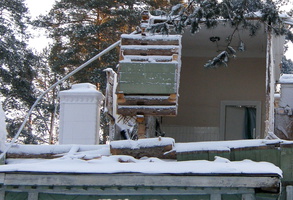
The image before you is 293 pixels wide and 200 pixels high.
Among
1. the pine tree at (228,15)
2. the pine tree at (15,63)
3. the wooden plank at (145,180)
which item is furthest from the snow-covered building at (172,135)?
the pine tree at (15,63)

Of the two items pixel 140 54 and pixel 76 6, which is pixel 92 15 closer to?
pixel 76 6

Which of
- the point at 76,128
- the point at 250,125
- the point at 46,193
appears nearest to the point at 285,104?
the point at 250,125

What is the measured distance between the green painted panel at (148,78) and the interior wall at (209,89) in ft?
17.1

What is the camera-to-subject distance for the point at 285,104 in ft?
33.9

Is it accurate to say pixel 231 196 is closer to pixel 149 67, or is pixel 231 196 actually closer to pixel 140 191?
pixel 140 191

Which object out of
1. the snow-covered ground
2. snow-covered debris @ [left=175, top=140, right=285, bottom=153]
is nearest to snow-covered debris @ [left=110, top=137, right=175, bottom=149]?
the snow-covered ground

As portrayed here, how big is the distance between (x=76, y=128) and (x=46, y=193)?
4.40 meters

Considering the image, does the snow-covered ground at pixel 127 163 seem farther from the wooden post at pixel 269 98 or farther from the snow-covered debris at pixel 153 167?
the wooden post at pixel 269 98

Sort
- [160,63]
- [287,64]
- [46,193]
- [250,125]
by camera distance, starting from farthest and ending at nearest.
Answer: [287,64]
[250,125]
[160,63]
[46,193]

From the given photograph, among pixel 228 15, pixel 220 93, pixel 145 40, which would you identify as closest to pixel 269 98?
pixel 228 15

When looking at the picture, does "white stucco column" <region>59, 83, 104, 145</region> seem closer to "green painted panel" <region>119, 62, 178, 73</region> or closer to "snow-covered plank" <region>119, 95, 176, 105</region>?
"green painted panel" <region>119, 62, 178, 73</region>

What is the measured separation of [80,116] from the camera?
10.4 metres

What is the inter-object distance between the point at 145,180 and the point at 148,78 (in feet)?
8.73

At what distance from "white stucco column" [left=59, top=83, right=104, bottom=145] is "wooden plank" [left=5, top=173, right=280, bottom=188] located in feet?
14.6
